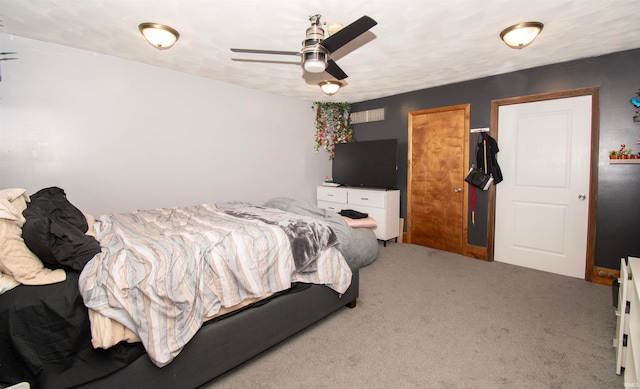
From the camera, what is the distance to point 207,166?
401 centimetres

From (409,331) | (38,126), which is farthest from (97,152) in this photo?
(409,331)

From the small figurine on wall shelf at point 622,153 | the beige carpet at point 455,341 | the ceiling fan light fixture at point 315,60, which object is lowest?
the beige carpet at point 455,341

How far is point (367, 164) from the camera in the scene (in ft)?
16.1

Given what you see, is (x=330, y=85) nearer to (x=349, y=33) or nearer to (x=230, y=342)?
(x=349, y=33)

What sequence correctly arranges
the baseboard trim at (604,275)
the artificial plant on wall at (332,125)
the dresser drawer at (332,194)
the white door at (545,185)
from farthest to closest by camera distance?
1. the artificial plant on wall at (332,125)
2. the dresser drawer at (332,194)
3. the white door at (545,185)
4. the baseboard trim at (604,275)

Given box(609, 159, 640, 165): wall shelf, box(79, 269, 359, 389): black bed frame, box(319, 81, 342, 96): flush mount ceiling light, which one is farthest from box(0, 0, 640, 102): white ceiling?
box(79, 269, 359, 389): black bed frame

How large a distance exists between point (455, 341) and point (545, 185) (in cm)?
249

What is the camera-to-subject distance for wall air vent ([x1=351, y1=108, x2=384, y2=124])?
5.04 meters

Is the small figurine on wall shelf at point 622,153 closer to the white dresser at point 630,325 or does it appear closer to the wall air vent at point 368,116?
the white dresser at point 630,325

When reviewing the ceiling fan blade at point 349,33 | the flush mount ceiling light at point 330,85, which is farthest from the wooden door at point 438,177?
the ceiling fan blade at point 349,33

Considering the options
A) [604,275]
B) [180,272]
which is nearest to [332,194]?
[604,275]

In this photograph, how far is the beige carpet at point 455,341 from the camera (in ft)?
5.64

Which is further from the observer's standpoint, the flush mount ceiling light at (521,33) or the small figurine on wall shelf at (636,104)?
the small figurine on wall shelf at (636,104)

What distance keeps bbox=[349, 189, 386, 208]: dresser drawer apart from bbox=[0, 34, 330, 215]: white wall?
126 cm
